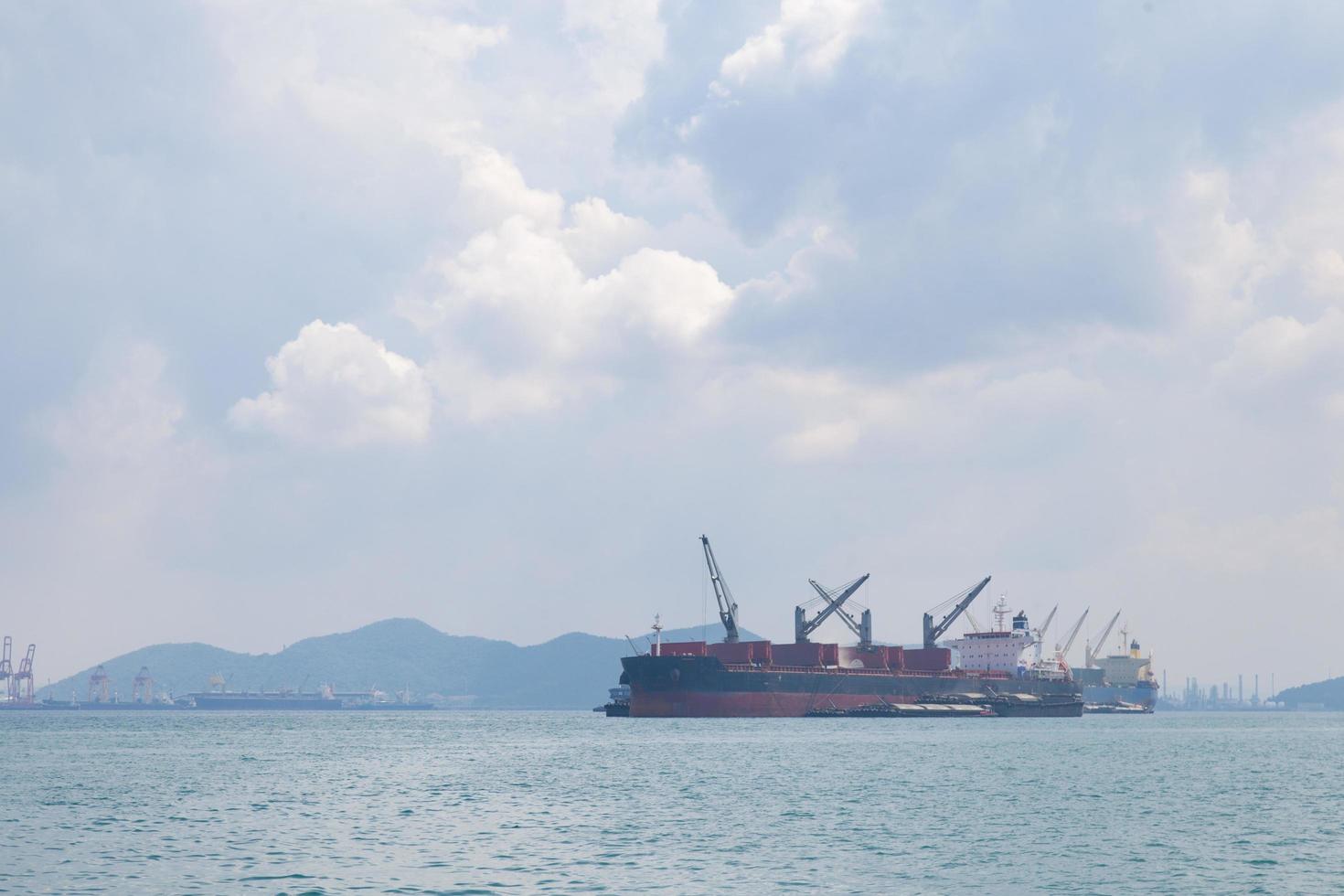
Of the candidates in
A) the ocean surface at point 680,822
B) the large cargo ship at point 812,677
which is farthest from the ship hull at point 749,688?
the ocean surface at point 680,822

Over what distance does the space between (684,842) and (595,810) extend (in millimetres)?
10597

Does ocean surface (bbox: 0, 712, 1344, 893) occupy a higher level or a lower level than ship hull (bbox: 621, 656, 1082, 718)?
lower

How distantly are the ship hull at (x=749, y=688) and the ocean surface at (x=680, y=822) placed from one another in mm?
47648

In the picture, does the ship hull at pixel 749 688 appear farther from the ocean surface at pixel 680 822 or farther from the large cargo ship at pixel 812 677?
the ocean surface at pixel 680 822

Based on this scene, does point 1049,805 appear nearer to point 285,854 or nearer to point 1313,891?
point 1313,891

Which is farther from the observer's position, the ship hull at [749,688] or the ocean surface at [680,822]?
the ship hull at [749,688]

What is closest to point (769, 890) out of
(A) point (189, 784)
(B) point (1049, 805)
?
(B) point (1049, 805)

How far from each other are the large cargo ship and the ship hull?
0.10m

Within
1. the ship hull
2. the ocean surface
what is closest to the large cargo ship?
the ship hull

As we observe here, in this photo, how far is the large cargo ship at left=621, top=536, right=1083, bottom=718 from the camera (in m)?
149

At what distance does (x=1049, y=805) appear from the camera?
58.5 metres

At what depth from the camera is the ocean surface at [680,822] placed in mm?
39094

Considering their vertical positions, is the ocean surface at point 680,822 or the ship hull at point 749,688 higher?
the ship hull at point 749,688

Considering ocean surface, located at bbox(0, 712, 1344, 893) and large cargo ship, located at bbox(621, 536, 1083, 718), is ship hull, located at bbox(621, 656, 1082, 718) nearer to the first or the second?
large cargo ship, located at bbox(621, 536, 1083, 718)
